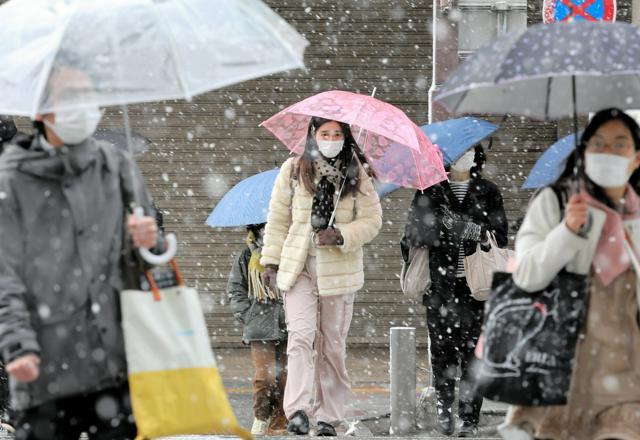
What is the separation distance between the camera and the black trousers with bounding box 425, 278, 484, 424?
880 cm

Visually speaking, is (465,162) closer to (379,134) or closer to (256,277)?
(379,134)

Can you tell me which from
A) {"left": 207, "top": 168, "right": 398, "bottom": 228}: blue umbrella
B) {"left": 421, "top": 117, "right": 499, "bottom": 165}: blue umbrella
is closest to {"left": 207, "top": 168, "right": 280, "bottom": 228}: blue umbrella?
{"left": 207, "top": 168, "right": 398, "bottom": 228}: blue umbrella

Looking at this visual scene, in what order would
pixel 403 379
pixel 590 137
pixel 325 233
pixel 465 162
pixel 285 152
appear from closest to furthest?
pixel 590 137 < pixel 325 233 < pixel 403 379 < pixel 465 162 < pixel 285 152

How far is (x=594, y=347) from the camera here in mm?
4664

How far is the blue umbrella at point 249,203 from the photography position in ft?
29.8

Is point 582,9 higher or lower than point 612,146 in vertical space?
lower

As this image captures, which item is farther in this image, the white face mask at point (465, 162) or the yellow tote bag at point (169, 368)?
the white face mask at point (465, 162)

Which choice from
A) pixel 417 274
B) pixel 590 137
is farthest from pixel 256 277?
pixel 590 137

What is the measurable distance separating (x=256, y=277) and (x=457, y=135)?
5.71 feet

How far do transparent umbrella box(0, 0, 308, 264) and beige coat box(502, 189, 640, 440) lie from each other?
1.19 metres

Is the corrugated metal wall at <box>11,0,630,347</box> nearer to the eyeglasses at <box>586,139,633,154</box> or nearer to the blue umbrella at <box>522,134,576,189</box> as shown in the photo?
the blue umbrella at <box>522,134,576,189</box>

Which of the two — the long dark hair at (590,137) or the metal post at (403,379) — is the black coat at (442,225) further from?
the long dark hair at (590,137)

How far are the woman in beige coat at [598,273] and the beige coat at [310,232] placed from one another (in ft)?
10.7

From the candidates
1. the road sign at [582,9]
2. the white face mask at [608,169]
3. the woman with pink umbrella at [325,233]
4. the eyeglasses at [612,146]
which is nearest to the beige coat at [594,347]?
the white face mask at [608,169]
